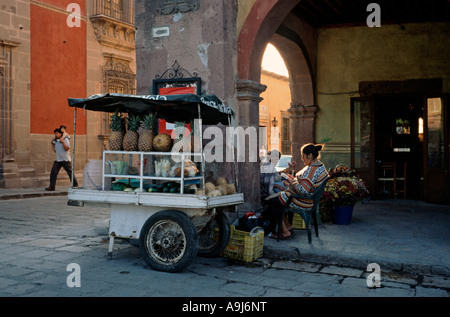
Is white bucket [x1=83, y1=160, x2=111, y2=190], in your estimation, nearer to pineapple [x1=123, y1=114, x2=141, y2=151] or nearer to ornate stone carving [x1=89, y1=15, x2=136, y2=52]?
pineapple [x1=123, y1=114, x2=141, y2=151]

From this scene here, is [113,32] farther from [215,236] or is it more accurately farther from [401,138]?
[215,236]

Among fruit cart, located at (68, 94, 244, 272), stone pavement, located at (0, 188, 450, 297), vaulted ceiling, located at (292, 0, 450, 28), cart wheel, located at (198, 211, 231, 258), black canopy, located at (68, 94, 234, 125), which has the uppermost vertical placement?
vaulted ceiling, located at (292, 0, 450, 28)

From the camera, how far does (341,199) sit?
24.3 ft

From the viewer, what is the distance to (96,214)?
906cm

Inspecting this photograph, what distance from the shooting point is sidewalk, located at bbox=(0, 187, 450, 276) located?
17.0 feet

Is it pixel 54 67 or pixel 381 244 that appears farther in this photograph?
pixel 54 67

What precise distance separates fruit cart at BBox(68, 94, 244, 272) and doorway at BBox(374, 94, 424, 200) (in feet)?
26.1

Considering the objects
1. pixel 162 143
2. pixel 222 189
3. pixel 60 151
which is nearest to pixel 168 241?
pixel 222 189

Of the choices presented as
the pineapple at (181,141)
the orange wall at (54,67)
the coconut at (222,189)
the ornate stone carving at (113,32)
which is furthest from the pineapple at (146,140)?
the ornate stone carving at (113,32)

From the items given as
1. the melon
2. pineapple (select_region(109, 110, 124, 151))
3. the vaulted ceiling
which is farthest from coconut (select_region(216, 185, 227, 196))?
the vaulted ceiling

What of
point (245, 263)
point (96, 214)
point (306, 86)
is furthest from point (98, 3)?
point (245, 263)

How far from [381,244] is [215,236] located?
2208 mm

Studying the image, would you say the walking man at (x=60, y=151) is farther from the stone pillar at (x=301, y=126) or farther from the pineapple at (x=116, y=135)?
the pineapple at (x=116, y=135)

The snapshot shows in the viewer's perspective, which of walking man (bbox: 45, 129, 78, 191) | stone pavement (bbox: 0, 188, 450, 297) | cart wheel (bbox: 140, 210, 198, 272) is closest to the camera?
stone pavement (bbox: 0, 188, 450, 297)
